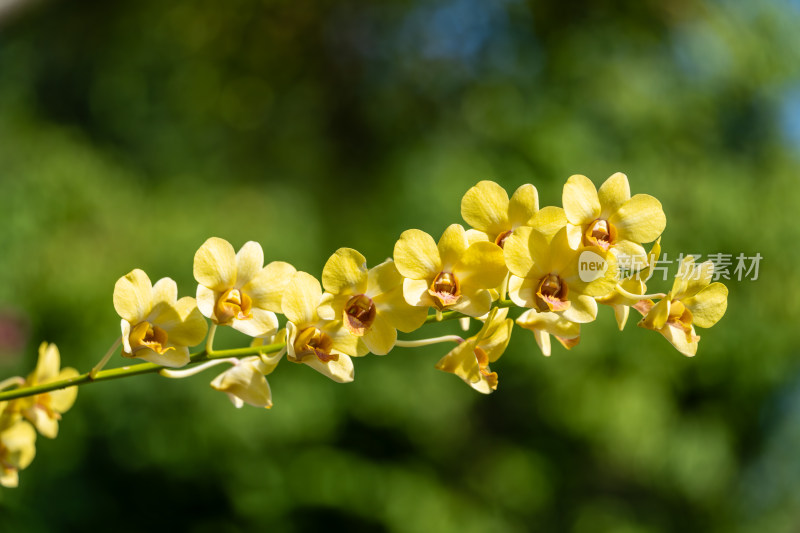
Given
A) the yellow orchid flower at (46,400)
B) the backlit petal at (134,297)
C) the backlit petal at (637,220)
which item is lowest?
the yellow orchid flower at (46,400)

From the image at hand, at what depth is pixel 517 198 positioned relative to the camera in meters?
0.53

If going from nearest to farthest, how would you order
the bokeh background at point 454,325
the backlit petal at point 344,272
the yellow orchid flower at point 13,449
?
the backlit petal at point 344,272 → the yellow orchid flower at point 13,449 → the bokeh background at point 454,325

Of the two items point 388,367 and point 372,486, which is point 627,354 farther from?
point 372,486

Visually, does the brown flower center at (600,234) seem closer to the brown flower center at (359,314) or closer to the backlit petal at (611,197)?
the backlit petal at (611,197)

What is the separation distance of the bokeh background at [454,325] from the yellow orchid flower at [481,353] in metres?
2.10

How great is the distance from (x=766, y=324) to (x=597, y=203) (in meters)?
2.93

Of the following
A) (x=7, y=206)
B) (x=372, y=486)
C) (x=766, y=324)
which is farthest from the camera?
(x=766, y=324)

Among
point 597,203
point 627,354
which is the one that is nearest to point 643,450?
point 627,354

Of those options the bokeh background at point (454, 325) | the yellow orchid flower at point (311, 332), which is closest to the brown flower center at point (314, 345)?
the yellow orchid flower at point (311, 332)

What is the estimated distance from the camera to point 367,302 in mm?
493

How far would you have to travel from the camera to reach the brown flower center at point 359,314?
0.48 m

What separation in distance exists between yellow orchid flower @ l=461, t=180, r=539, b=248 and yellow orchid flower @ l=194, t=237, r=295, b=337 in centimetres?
14

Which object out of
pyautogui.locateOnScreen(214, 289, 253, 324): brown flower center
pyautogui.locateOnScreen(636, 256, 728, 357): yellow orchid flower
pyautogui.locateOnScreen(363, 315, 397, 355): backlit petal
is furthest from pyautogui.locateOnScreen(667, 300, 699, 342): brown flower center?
pyautogui.locateOnScreen(214, 289, 253, 324): brown flower center

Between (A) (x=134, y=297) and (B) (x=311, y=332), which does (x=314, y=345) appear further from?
(A) (x=134, y=297)
